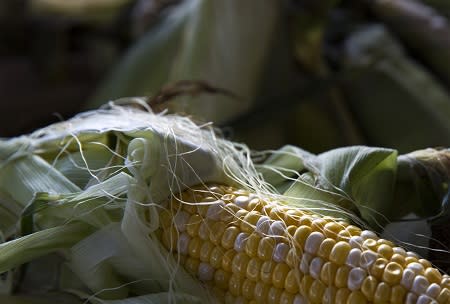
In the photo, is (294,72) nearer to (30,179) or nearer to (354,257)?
(30,179)

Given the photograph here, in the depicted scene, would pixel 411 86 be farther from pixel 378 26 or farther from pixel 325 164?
pixel 325 164

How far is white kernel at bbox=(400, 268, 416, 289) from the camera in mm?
539

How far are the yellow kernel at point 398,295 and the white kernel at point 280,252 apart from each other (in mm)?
97

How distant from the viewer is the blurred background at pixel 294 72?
4.07ft

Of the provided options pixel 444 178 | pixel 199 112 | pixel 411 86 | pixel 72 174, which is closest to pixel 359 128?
pixel 411 86

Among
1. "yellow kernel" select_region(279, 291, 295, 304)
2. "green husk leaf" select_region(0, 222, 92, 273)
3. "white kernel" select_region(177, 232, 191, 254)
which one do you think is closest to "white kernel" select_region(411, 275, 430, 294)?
"yellow kernel" select_region(279, 291, 295, 304)

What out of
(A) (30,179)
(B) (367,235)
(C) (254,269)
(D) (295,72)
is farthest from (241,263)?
(D) (295,72)

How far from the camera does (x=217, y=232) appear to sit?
0.62m

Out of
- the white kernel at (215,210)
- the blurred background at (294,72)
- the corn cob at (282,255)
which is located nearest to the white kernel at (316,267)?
the corn cob at (282,255)

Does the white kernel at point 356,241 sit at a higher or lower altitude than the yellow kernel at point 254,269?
higher

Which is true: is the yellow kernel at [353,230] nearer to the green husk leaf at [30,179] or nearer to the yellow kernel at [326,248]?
the yellow kernel at [326,248]

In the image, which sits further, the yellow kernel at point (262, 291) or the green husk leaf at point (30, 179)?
the green husk leaf at point (30, 179)

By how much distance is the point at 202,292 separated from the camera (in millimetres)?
622

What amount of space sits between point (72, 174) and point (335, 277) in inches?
13.0
